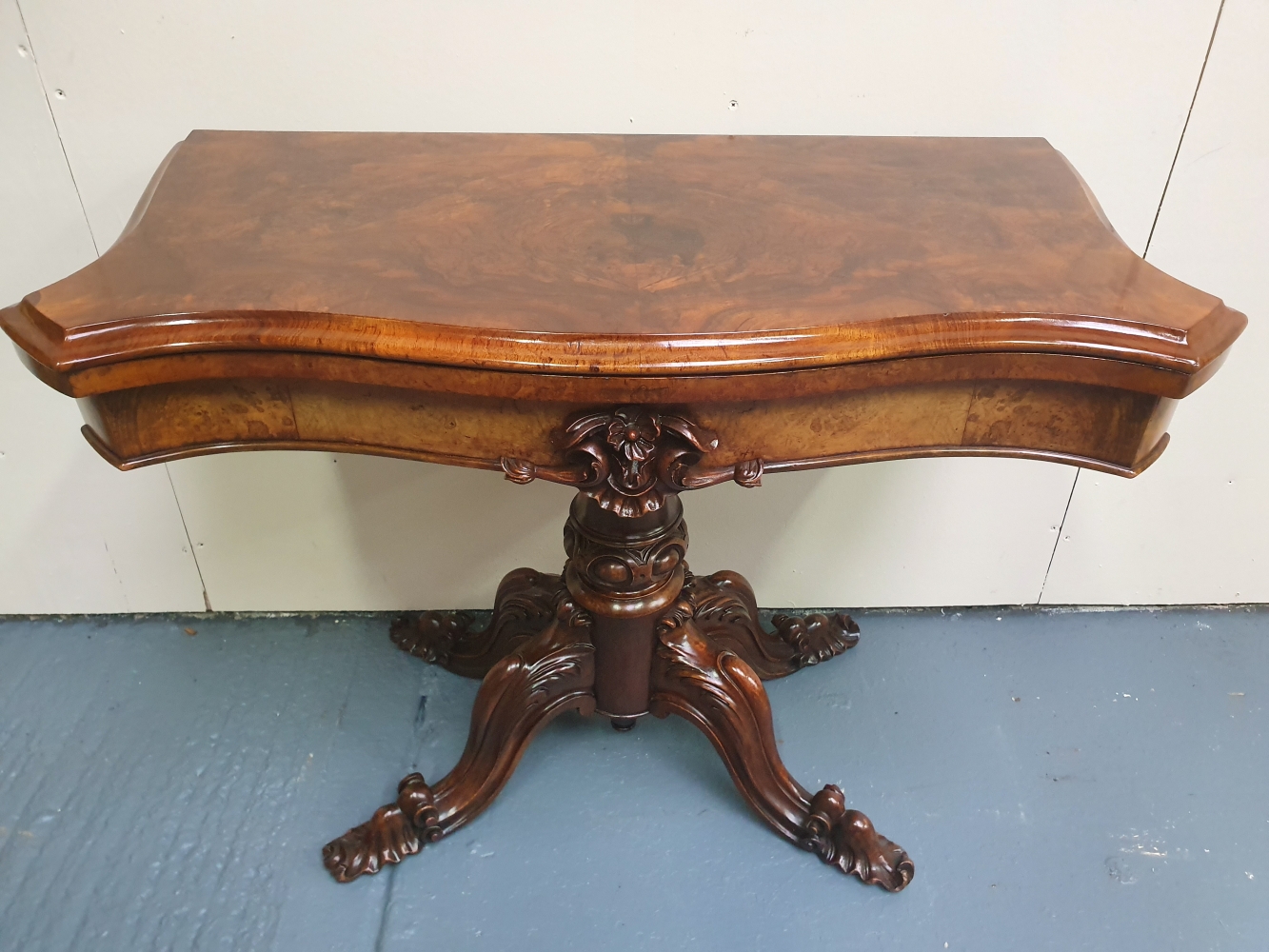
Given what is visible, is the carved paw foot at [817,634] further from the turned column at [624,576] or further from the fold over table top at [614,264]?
the fold over table top at [614,264]

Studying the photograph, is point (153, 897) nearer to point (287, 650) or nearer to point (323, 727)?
point (323, 727)

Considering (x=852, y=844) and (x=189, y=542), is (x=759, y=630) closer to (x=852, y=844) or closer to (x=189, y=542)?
(x=852, y=844)

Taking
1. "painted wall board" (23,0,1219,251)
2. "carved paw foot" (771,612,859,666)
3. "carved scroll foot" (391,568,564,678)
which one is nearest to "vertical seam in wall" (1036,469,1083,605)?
"carved paw foot" (771,612,859,666)

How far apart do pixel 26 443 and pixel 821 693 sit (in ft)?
3.85

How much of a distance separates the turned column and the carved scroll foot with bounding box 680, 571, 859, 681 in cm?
11

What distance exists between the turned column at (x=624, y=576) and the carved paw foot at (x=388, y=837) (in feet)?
0.89

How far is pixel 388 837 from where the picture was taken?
3.80 ft

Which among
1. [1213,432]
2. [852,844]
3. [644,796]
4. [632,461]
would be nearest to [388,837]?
[644,796]

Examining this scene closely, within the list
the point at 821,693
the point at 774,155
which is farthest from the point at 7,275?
the point at 821,693

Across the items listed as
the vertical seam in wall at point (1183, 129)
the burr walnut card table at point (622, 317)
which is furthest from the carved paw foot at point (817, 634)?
the vertical seam in wall at point (1183, 129)

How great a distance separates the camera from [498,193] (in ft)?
3.01

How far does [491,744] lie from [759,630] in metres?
0.42

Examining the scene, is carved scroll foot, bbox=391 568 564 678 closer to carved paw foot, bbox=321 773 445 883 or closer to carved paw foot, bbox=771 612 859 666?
carved paw foot, bbox=321 773 445 883

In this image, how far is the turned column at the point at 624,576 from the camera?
3.30 feet
